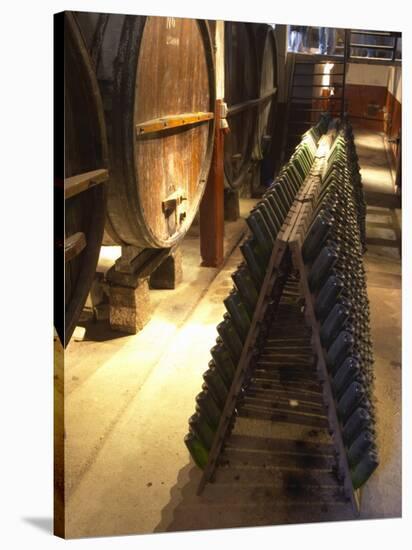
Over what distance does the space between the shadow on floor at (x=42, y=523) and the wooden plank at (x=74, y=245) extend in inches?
48.4

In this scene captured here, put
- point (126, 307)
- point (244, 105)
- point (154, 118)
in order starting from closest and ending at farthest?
1. point (154, 118)
2. point (126, 307)
3. point (244, 105)

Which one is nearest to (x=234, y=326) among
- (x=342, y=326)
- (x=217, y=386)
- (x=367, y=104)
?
(x=217, y=386)

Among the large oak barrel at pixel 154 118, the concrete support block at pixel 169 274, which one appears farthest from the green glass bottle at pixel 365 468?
the concrete support block at pixel 169 274

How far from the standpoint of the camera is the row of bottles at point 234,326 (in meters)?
2.83

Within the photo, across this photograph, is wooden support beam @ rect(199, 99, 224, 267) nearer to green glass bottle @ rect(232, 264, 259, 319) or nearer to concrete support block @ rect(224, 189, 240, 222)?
concrete support block @ rect(224, 189, 240, 222)

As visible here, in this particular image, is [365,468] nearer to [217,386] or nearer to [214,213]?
[217,386]

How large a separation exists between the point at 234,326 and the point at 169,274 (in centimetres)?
203

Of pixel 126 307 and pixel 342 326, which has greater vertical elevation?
pixel 342 326

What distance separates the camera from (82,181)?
96.3 inches

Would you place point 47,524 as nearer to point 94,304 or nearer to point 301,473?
point 301,473

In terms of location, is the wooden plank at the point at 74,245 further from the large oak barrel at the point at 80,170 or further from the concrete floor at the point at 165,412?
the concrete floor at the point at 165,412

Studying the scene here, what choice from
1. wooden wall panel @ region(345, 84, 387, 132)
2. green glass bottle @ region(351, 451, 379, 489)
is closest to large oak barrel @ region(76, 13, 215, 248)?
wooden wall panel @ region(345, 84, 387, 132)

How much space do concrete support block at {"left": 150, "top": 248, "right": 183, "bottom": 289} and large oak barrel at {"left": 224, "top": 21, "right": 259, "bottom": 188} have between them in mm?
760

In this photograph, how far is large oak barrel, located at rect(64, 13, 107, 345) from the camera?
237 cm
